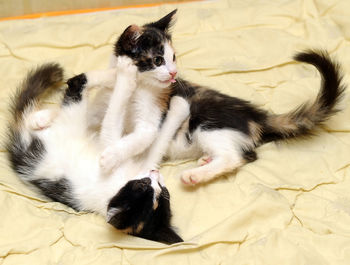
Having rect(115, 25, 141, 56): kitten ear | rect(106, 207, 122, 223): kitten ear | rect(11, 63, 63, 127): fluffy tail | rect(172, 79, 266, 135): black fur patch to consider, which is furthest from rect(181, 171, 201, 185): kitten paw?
rect(11, 63, 63, 127): fluffy tail

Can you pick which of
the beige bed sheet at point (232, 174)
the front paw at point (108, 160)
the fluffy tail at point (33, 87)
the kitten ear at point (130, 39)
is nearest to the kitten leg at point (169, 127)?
the beige bed sheet at point (232, 174)

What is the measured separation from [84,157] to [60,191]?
0.17 metres

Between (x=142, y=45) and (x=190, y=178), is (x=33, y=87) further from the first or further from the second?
(x=190, y=178)

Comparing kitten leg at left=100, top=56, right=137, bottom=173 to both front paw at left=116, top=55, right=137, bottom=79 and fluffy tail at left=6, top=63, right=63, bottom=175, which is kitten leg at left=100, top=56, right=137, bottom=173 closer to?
front paw at left=116, top=55, right=137, bottom=79

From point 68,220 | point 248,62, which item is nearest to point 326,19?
point 248,62

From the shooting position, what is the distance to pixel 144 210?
57.6 inches

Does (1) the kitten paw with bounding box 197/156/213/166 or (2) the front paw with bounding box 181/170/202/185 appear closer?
(2) the front paw with bounding box 181/170/202/185

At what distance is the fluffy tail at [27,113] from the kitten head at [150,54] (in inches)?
19.3

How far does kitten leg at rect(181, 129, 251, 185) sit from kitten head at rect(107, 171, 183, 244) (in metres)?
0.21

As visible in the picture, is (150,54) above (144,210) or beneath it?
above

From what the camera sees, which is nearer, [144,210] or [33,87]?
[144,210]

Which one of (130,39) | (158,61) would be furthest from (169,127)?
(130,39)

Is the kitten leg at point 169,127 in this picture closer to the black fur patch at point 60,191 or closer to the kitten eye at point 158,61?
the kitten eye at point 158,61

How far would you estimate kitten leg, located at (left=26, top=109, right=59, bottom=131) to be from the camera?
180 centimetres
